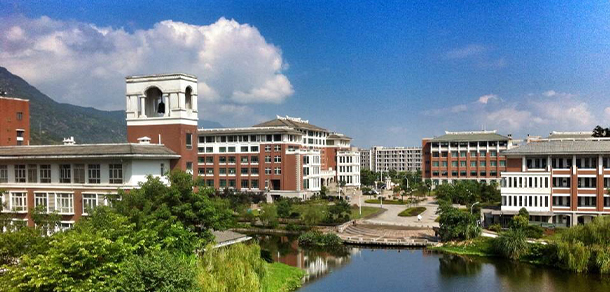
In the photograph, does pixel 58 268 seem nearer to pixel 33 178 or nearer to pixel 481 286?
Result: pixel 33 178

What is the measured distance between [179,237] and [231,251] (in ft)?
7.10

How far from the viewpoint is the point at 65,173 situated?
25047 mm

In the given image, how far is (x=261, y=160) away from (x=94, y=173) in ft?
101

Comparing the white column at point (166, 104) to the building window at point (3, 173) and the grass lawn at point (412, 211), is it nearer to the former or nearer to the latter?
the building window at point (3, 173)

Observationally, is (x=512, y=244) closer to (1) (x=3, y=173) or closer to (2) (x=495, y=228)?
(2) (x=495, y=228)

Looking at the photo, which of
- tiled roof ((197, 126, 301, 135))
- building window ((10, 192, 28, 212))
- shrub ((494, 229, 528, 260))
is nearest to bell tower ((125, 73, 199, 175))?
building window ((10, 192, 28, 212))

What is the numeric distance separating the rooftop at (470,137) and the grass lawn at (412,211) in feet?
72.7

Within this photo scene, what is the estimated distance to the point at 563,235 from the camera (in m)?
26.7

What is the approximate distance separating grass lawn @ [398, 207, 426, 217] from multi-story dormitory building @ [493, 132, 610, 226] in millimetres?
10179

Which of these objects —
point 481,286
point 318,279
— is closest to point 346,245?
point 318,279

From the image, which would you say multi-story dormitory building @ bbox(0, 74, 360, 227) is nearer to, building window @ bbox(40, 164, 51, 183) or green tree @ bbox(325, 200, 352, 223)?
building window @ bbox(40, 164, 51, 183)

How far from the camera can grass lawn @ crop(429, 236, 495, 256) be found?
29891 mm

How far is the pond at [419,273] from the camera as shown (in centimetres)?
2336

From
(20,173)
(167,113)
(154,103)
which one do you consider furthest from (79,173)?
(154,103)
